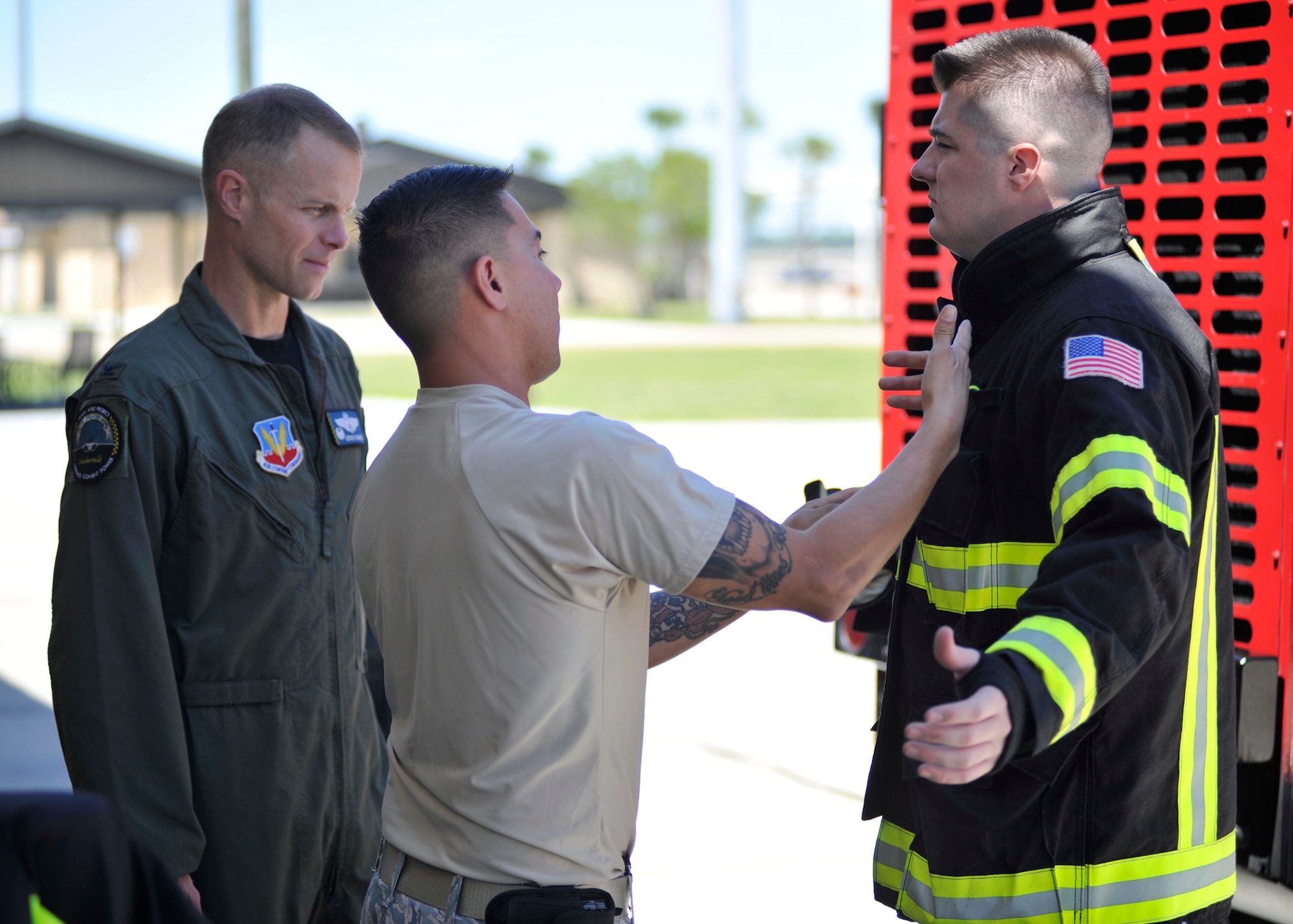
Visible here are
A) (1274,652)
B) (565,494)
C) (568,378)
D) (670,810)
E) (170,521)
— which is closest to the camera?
(565,494)

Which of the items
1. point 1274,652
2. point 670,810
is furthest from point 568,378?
point 1274,652

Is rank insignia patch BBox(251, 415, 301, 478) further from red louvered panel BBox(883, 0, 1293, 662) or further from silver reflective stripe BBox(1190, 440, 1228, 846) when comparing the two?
red louvered panel BBox(883, 0, 1293, 662)

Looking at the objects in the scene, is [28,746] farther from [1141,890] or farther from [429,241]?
[1141,890]

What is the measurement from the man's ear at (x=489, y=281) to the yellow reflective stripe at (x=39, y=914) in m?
1.04

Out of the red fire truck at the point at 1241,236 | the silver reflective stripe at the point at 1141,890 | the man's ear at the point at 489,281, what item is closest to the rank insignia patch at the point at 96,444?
the man's ear at the point at 489,281

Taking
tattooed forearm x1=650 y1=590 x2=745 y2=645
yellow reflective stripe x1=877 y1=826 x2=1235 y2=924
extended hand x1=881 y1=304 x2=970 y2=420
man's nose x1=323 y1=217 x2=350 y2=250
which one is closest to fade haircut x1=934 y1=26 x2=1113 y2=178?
extended hand x1=881 y1=304 x2=970 y2=420

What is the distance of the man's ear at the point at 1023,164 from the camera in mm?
2203

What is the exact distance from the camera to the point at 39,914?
1249mm

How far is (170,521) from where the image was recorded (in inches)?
98.7

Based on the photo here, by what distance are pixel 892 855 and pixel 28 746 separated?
414 cm

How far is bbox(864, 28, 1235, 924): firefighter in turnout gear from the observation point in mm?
1772

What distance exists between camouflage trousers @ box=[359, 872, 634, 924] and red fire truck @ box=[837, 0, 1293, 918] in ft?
5.32

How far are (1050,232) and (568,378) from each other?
79.8 feet

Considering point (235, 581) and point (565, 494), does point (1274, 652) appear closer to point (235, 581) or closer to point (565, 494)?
point (565, 494)
